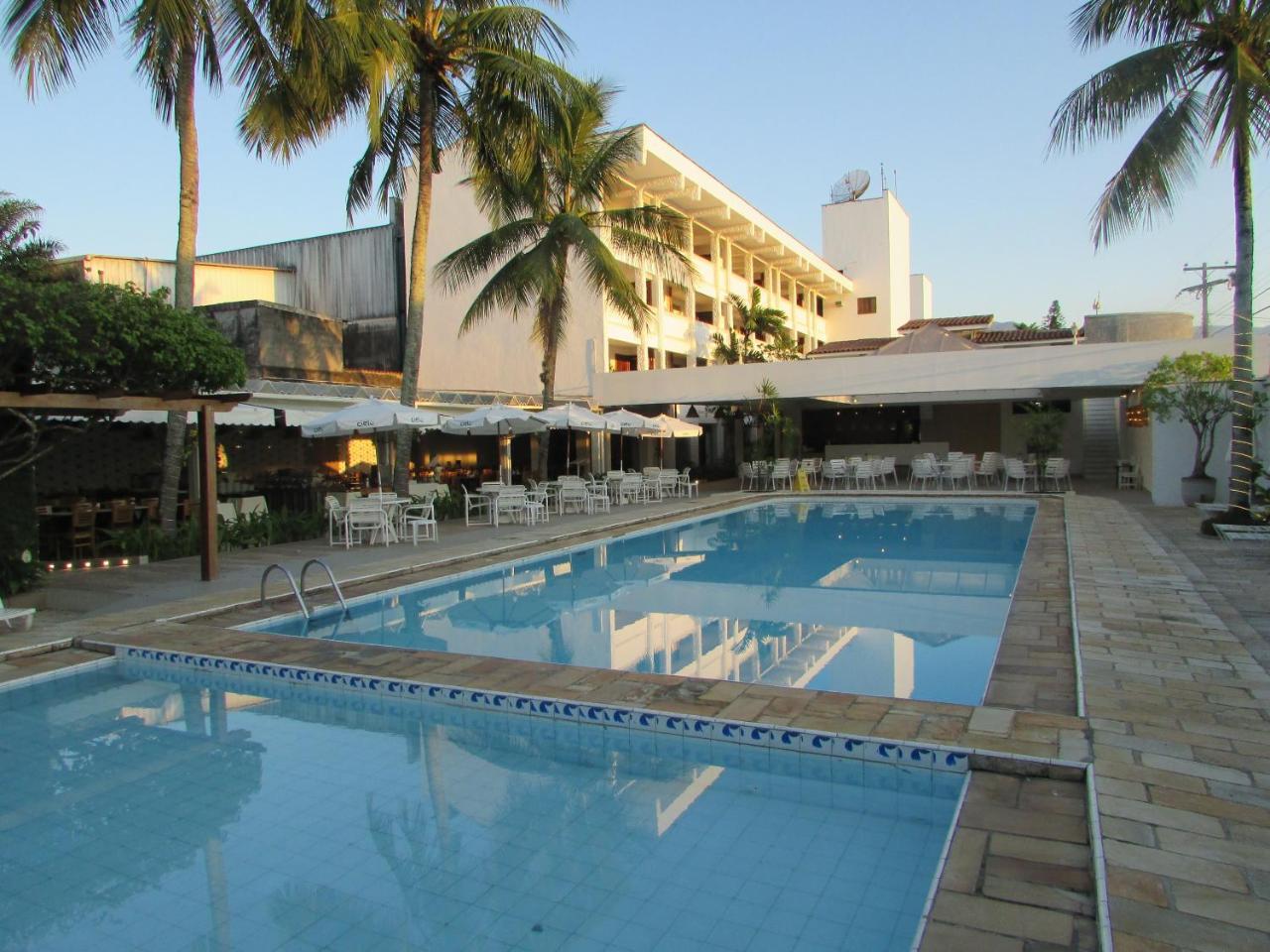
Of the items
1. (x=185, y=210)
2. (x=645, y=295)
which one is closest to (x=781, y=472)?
(x=645, y=295)

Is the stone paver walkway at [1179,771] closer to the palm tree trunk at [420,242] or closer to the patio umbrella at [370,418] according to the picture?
the patio umbrella at [370,418]

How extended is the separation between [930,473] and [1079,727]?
18186 mm

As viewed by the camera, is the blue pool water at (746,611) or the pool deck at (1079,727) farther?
the blue pool water at (746,611)

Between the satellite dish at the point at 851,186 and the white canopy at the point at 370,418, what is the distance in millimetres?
36270

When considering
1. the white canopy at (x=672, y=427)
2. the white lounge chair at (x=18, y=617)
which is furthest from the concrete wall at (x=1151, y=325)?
the white lounge chair at (x=18, y=617)

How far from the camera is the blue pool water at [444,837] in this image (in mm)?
3459

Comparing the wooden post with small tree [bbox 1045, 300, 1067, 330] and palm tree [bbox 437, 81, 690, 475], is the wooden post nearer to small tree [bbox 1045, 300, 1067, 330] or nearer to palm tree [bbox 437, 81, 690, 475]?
palm tree [bbox 437, 81, 690, 475]

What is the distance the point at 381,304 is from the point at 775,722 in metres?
22.0

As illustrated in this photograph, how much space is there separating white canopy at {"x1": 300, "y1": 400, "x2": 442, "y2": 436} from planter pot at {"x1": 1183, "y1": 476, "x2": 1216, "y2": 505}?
13.7m

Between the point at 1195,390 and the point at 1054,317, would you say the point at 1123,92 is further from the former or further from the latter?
the point at 1054,317

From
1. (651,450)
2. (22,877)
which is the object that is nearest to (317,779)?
(22,877)

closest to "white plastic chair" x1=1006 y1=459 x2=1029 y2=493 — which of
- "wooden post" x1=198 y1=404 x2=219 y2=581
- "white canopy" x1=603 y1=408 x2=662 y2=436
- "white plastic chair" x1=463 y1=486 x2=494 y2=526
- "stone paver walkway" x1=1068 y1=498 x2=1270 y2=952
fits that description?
"white canopy" x1=603 y1=408 x2=662 y2=436

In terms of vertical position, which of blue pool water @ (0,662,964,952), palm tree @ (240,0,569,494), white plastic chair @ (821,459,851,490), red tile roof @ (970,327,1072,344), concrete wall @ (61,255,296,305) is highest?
palm tree @ (240,0,569,494)

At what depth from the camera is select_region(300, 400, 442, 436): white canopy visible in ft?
43.5
